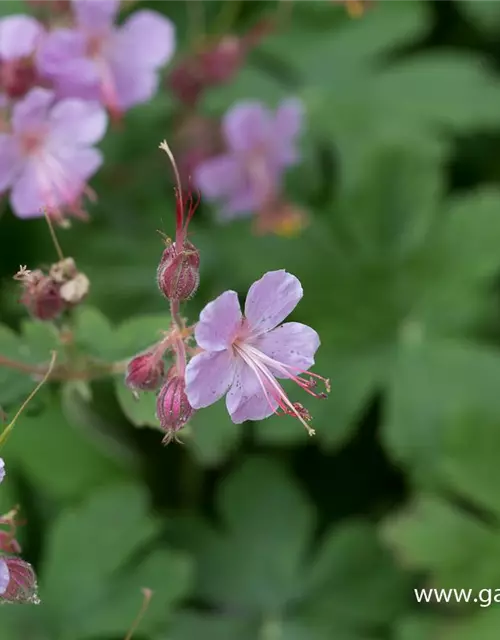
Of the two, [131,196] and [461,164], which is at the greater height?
[131,196]

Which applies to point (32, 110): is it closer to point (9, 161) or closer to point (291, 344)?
point (9, 161)

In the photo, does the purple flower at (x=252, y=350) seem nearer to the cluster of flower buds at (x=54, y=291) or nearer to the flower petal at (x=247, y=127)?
the cluster of flower buds at (x=54, y=291)

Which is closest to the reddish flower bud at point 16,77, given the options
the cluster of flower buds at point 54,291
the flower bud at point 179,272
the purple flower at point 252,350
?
the cluster of flower buds at point 54,291

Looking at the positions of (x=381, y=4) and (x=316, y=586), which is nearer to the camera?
(x=316, y=586)

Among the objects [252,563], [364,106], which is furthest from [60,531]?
[364,106]

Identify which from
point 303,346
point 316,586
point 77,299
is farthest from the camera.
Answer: point 316,586

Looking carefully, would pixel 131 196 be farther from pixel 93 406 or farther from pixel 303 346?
pixel 303 346

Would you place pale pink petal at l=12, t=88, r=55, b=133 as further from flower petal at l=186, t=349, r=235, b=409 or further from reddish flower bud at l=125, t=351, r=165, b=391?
flower petal at l=186, t=349, r=235, b=409

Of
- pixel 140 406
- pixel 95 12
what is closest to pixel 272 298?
pixel 140 406
